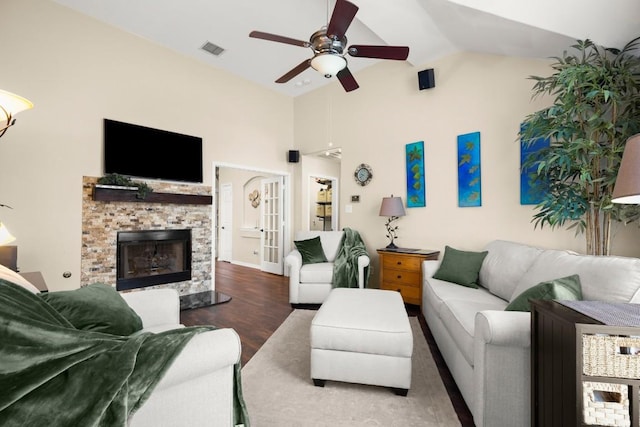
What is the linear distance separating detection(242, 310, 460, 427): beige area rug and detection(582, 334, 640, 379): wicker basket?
36.0 inches

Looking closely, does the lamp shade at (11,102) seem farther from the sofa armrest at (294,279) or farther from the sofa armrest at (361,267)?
the sofa armrest at (361,267)

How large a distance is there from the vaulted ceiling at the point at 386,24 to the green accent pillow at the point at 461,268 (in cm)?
202

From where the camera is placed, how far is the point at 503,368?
142cm

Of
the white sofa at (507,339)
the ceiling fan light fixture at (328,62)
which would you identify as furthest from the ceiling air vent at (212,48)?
the white sofa at (507,339)

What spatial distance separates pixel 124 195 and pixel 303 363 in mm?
2968

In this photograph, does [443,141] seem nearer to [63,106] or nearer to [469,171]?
[469,171]

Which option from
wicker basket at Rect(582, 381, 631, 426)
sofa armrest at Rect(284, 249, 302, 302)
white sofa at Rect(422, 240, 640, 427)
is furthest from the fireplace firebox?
wicker basket at Rect(582, 381, 631, 426)

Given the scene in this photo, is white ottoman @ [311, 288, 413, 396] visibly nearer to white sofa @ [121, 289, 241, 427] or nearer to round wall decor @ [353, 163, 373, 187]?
white sofa @ [121, 289, 241, 427]

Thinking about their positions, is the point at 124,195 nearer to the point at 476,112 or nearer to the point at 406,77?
the point at 406,77

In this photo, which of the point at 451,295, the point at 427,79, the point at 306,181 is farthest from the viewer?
the point at 306,181

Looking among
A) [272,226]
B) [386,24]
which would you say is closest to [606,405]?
[386,24]

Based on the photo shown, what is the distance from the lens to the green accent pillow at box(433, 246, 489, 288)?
9.04 feet

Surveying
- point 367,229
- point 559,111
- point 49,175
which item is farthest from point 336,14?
point 49,175

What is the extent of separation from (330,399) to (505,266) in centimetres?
183
